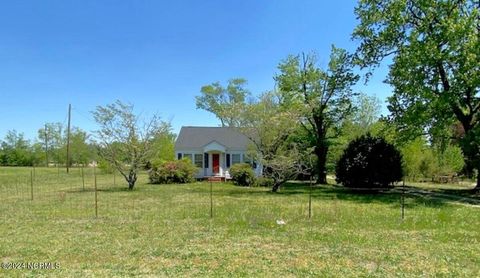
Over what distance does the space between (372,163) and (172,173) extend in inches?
536

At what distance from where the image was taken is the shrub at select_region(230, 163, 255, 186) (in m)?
25.2

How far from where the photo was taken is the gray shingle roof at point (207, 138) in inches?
1309

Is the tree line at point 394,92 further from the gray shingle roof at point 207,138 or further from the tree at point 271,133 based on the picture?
the gray shingle roof at point 207,138

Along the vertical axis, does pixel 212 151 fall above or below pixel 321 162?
above

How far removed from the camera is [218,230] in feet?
31.2

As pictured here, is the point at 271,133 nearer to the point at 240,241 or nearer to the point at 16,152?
the point at 240,241

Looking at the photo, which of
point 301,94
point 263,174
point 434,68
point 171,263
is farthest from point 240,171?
point 171,263

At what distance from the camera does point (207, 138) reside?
34.5 meters

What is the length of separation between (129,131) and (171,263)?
57.4 feet

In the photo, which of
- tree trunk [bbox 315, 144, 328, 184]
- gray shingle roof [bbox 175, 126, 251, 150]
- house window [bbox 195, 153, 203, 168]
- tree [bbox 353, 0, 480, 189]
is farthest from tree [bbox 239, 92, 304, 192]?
house window [bbox 195, 153, 203, 168]

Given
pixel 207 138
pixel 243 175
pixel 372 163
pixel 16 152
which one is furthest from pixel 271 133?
pixel 16 152

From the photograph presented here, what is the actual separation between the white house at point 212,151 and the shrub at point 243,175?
5.27 m

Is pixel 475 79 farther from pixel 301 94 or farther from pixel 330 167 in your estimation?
pixel 330 167

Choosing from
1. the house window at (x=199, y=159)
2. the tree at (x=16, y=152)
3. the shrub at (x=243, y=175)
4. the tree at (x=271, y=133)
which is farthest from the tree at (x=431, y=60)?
the tree at (x=16, y=152)
